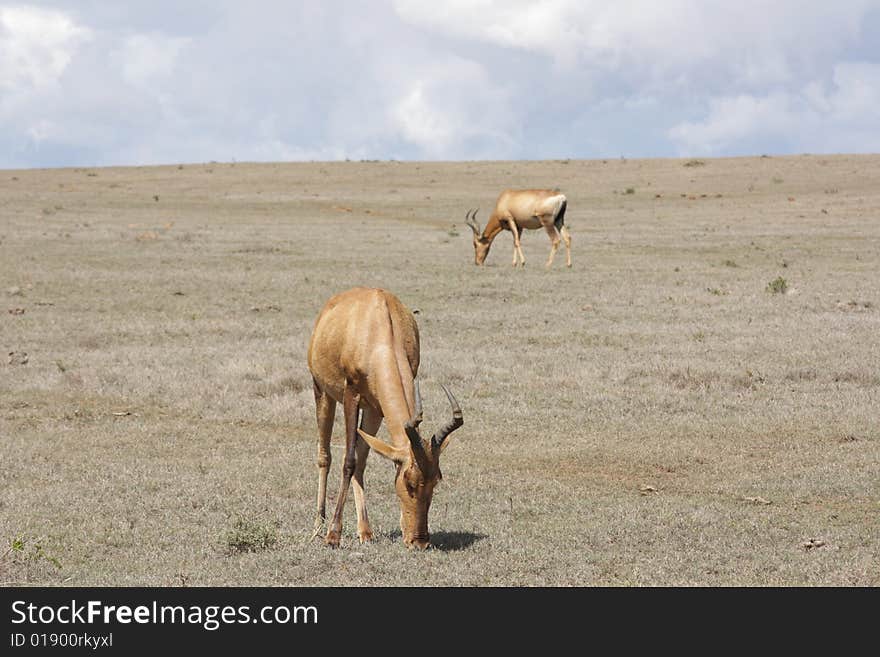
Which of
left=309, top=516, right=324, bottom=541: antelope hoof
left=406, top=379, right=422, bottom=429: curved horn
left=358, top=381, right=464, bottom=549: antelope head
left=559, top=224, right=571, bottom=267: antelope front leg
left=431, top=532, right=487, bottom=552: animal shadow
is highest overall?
left=559, top=224, right=571, bottom=267: antelope front leg

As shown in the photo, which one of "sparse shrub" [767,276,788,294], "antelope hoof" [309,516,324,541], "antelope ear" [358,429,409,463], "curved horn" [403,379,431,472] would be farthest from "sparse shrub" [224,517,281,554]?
"sparse shrub" [767,276,788,294]

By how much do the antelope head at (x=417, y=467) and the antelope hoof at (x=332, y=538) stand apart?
84 centimetres

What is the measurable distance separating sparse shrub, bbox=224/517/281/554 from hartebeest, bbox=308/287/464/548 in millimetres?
498

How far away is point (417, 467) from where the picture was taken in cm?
823

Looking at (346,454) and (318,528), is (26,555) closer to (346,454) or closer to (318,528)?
(318,528)

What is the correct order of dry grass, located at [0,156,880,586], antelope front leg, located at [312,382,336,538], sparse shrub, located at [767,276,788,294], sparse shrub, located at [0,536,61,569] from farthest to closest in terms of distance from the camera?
1. sparse shrub, located at [767,276,788,294]
2. antelope front leg, located at [312,382,336,538]
3. dry grass, located at [0,156,880,586]
4. sparse shrub, located at [0,536,61,569]

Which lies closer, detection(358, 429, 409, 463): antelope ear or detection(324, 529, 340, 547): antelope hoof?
detection(358, 429, 409, 463): antelope ear

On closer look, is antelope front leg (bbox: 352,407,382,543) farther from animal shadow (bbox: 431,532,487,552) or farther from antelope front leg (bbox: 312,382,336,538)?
animal shadow (bbox: 431,532,487,552)

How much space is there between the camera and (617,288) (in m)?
26.5

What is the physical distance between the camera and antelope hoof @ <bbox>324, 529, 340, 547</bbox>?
913 cm
